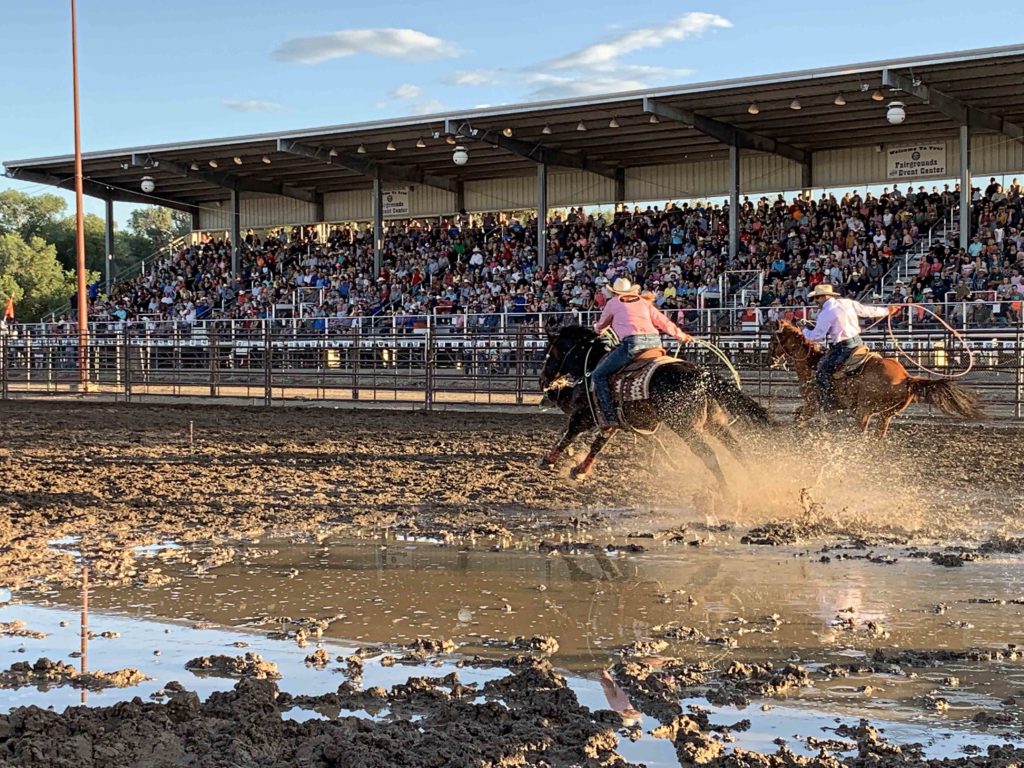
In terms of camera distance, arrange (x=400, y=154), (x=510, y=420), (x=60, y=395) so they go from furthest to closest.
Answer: (x=400, y=154)
(x=60, y=395)
(x=510, y=420)

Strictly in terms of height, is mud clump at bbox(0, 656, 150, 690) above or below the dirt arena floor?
below

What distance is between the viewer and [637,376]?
9547 millimetres

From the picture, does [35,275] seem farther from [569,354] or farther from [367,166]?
[569,354]

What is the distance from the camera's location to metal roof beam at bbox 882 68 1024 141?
961 inches

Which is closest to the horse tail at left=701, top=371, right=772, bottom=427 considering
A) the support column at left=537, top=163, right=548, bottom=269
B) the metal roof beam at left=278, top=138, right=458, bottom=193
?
the support column at left=537, top=163, right=548, bottom=269

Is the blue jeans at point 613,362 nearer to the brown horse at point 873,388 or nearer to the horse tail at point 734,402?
the horse tail at point 734,402

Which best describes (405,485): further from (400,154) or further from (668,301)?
(400,154)

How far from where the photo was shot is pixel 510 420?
1725cm

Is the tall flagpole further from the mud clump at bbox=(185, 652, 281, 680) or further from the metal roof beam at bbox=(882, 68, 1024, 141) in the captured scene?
the mud clump at bbox=(185, 652, 281, 680)

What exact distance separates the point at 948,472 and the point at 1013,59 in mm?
15013

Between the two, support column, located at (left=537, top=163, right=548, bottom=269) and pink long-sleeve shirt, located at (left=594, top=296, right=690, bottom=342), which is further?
support column, located at (left=537, top=163, right=548, bottom=269)

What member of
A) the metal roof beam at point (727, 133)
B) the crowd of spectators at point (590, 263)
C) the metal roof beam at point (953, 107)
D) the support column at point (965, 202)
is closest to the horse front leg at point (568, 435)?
the crowd of spectators at point (590, 263)

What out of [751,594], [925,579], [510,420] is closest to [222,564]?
[751,594]

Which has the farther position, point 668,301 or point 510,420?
point 668,301
